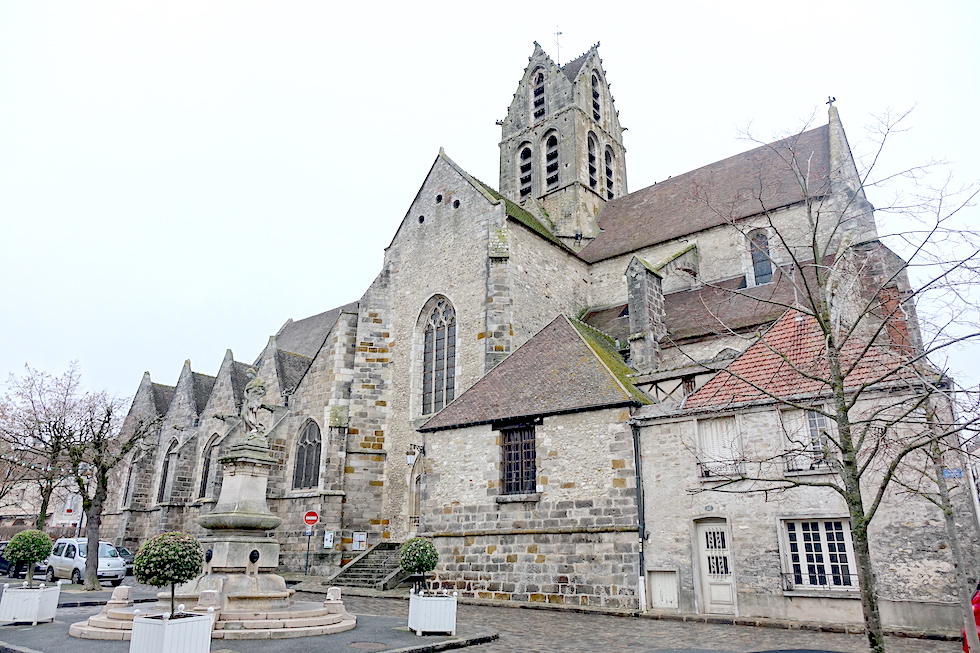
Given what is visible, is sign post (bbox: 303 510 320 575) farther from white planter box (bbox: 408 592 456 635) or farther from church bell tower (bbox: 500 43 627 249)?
church bell tower (bbox: 500 43 627 249)

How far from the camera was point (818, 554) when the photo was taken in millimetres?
10992

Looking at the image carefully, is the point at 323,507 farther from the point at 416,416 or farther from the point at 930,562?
the point at 930,562

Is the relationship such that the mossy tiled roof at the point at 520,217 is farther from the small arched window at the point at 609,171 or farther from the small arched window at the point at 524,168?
the small arched window at the point at 609,171

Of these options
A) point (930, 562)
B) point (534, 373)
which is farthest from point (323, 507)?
point (930, 562)

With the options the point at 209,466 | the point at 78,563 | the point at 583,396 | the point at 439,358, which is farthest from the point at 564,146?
the point at 78,563

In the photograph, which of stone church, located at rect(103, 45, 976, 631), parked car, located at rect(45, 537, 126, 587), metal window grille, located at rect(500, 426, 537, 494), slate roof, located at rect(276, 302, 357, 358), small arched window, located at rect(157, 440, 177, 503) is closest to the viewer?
stone church, located at rect(103, 45, 976, 631)

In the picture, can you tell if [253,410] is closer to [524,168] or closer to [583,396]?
[583,396]

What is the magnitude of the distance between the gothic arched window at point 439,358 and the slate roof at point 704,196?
6467 mm

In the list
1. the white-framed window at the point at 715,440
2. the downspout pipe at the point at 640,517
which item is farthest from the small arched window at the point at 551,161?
the white-framed window at the point at 715,440

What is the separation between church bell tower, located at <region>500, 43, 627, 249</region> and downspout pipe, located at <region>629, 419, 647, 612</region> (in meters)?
14.2

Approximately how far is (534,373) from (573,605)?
516 cm

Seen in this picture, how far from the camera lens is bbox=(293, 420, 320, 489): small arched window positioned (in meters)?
21.1

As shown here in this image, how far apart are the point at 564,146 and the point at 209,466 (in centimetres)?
1960

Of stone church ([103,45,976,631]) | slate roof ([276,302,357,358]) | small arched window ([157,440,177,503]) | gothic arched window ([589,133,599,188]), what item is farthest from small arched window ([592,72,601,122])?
small arched window ([157,440,177,503])
